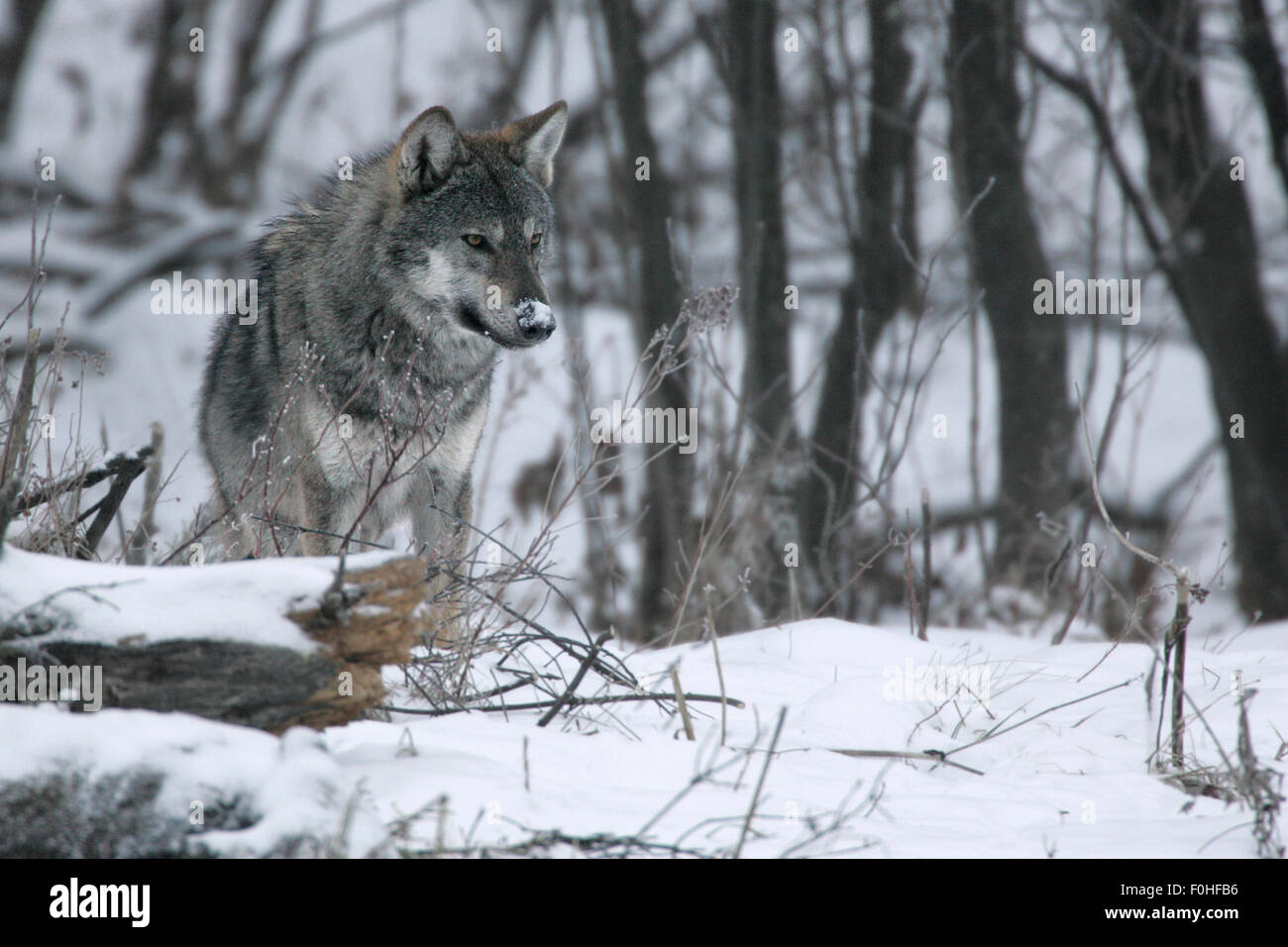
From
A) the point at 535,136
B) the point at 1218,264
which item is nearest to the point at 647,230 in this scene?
the point at 535,136

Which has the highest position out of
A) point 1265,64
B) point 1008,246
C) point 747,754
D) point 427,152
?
point 1265,64

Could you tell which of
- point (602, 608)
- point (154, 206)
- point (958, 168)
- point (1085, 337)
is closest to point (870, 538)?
point (602, 608)

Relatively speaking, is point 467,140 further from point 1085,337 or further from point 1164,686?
point 1085,337

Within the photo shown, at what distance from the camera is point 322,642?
270 cm

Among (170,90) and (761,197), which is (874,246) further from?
(170,90)

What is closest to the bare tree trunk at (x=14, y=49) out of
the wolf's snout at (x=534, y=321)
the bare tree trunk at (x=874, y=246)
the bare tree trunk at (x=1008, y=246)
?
→ the bare tree trunk at (x=874, y=246)

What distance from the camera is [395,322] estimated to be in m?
4.95

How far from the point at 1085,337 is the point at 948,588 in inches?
303

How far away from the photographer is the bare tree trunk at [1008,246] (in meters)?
8.66

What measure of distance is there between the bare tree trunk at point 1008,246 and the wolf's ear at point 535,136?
411cm

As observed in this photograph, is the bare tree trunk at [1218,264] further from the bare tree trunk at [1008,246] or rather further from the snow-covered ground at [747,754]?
the snow-covered ground at [747,754]

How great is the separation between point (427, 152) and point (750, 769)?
2.94 m

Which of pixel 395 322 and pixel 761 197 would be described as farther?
pixel 761 197

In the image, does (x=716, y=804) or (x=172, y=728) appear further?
(x=716, y=804)
